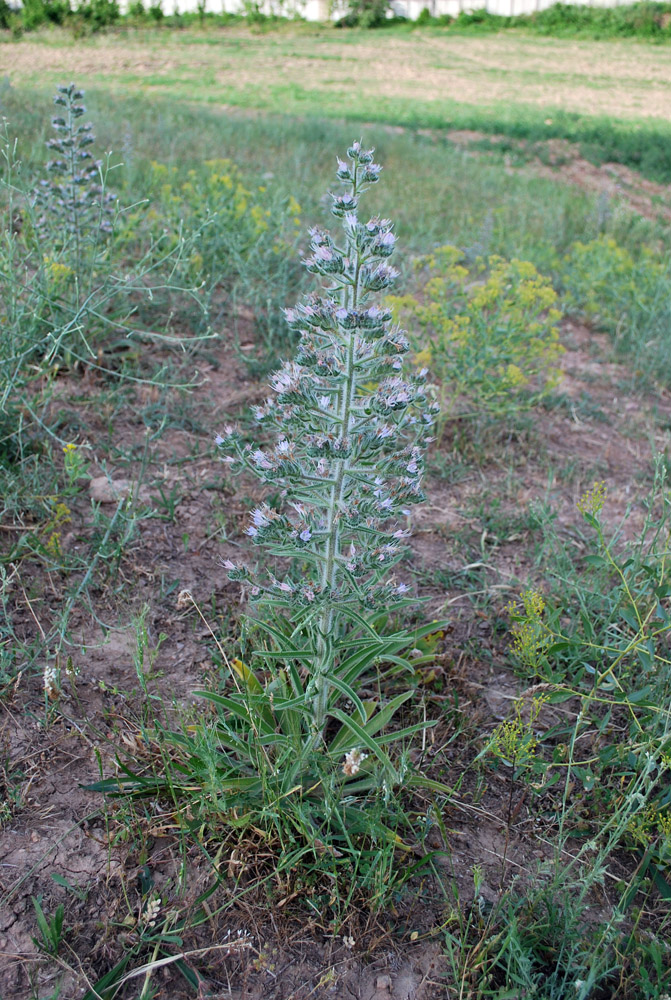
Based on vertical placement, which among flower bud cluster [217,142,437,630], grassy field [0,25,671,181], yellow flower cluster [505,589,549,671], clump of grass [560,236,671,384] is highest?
grassy field [0,25,671,181]

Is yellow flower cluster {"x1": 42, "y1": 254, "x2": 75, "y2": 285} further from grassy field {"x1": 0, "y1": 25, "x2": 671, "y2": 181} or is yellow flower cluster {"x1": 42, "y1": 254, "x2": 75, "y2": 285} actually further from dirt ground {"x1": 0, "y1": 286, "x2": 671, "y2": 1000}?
grassy field {"x1": 0, "y1": 25, "x2": 671, "y2": 181}

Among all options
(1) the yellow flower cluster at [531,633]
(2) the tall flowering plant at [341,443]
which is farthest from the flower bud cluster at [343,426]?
(1) the yellow flower cluster at [531,633]

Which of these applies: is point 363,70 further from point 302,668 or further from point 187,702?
point 187,702

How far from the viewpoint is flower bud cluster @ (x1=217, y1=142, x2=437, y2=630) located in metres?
1.80

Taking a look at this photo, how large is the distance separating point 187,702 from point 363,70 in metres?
30.6

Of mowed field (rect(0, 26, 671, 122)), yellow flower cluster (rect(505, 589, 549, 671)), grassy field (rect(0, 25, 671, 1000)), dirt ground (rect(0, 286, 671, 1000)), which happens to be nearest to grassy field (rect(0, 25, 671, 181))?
mowed field (rect(0, 26, 671, 122))

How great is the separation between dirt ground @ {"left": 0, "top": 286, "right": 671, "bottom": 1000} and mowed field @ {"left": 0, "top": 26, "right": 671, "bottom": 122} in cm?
1588

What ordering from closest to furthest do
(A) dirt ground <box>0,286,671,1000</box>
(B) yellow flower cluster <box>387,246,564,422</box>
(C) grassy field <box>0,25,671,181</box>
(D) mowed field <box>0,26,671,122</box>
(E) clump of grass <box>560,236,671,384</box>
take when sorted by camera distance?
(A) dirt ground <box>0,286,671,1000</box> → (B) yellow flower cluster <box>387,246,564,422</box> → (E) clump of grass <box>560,236,671,384</box> → (C) grassy field <box>0,25,671,181</box> → (D) mowed field <box>0,26,671,122</box>

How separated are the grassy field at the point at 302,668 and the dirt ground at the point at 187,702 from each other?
1 cm

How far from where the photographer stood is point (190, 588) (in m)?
2.91

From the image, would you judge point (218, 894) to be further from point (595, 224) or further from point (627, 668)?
point (595, 224)

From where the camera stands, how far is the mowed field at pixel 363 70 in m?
19.6

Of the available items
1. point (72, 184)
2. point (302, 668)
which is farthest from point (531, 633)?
point (72, 184)

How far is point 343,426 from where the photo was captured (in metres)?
1.94
